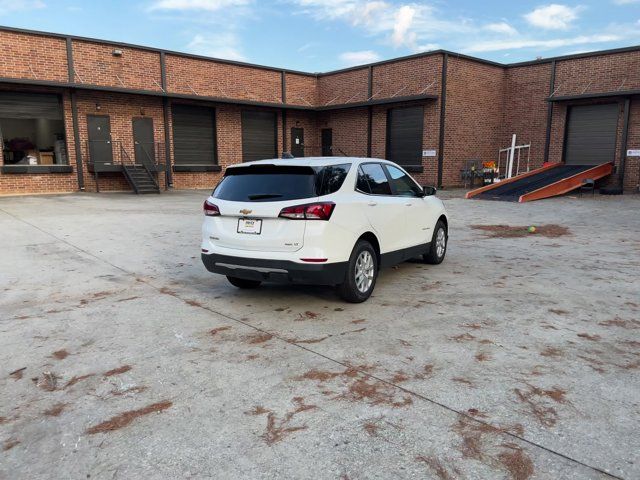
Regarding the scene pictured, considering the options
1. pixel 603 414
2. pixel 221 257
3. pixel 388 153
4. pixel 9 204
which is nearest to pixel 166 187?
pixel 9 204

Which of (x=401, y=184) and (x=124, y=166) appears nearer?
(x=401, y=184)

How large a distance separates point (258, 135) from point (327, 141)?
171 inches

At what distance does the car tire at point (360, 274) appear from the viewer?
5.44 m

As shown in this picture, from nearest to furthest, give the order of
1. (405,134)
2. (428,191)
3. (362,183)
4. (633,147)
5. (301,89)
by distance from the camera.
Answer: (362,183) → (428,191) → (633,147) → (405,134) → (301,89)

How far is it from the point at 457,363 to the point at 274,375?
1.46m

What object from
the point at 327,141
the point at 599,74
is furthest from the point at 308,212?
the point at 327,141

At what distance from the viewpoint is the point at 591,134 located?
72.3 ft

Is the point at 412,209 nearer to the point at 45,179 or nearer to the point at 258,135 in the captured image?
the point at 45,179

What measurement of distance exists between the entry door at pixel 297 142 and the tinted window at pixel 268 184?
905 inches

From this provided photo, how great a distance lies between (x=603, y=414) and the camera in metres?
3.20

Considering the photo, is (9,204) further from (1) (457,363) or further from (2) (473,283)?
(1) (457,363)

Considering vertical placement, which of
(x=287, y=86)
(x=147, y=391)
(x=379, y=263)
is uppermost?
(x=287, y=86)

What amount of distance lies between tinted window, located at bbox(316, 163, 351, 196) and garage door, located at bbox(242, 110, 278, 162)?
20.9 m

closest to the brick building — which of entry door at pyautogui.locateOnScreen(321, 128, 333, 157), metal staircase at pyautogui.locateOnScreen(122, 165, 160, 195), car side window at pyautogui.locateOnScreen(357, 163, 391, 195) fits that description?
metal staircase at pyautogui.locateOnScreen(122, 165, 160, 195)
